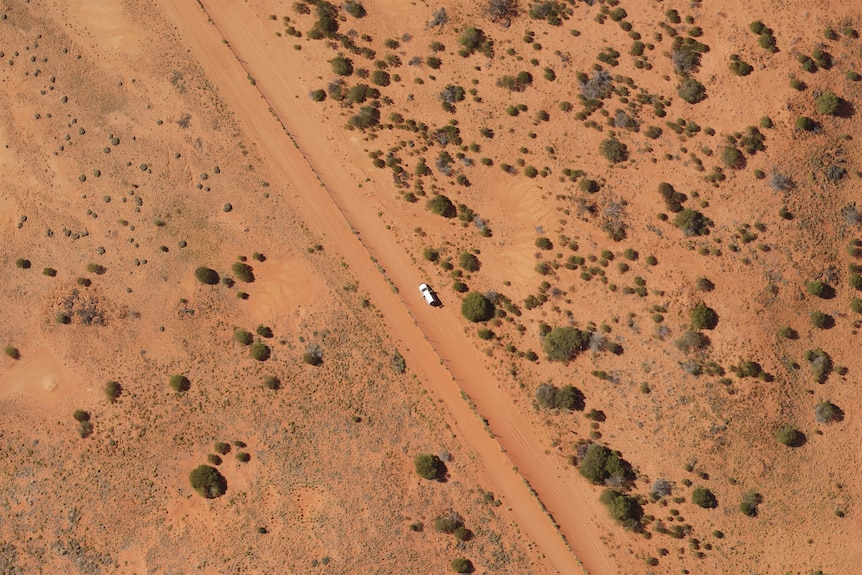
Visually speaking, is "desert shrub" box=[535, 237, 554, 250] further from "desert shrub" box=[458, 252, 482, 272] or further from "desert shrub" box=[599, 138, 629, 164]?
"desert shrub" box=[599, 138, 629, 164]

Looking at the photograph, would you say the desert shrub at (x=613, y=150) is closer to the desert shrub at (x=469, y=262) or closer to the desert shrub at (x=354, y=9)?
the desert shrub at (x=469, y=262)

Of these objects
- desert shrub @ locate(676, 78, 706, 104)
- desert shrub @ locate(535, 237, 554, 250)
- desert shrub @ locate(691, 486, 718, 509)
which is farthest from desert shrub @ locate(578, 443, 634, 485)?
desert shrub @ locate(676, 78, 706, 104)

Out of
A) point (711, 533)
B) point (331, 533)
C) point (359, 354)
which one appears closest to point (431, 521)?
point (331, 533)

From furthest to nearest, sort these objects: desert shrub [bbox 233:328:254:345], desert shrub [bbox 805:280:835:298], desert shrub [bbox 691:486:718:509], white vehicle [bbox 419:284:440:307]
A: white vehicle [bbox 419:284:440:307] < desert shrub [bbox 233:328:254:345] < desert shrub [bbox 805:280:835:298] < desert shrub [bbox 691:486:718:509]

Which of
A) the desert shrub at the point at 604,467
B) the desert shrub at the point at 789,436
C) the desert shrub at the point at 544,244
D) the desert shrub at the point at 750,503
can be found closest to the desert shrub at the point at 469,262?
the desert shrub at the point at 544,244

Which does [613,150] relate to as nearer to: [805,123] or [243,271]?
[805,123]

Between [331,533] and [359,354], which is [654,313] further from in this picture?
[331,533]

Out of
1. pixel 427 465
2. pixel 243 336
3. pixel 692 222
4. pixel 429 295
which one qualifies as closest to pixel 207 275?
pixel 243 336
